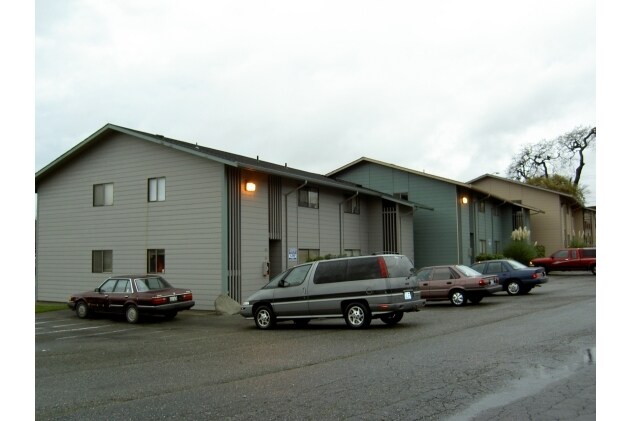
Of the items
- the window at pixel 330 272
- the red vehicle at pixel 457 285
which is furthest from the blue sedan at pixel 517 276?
the window at pixel 330 272

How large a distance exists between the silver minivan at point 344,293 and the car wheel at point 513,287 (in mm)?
10360

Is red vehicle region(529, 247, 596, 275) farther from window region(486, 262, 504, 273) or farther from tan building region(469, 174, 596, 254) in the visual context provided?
window region(486, 262, 504, 273)

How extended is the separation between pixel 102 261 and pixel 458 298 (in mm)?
14718

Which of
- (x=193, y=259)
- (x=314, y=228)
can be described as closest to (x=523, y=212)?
(x=314, y=228)

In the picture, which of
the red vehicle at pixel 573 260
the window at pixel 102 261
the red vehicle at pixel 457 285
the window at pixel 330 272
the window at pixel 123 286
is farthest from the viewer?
the red vehicle at pixel 573 260

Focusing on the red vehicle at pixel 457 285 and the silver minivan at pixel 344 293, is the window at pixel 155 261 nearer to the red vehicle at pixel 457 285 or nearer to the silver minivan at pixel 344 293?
the silver minivan at pixel 344 293

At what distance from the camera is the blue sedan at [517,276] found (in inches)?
971

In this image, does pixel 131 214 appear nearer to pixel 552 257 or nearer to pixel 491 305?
pixel 491 305

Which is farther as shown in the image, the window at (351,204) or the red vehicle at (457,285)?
the window at (351,204)

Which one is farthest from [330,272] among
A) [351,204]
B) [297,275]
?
[351,204]

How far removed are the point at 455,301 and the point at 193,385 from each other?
14.6 m

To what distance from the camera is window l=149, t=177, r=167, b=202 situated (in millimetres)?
23719

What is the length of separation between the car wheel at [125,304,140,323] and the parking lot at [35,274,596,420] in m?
1.80

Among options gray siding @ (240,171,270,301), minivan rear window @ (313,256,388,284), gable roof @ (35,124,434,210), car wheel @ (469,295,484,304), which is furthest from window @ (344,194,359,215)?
minivan rear window @ (313,256,388,284)
